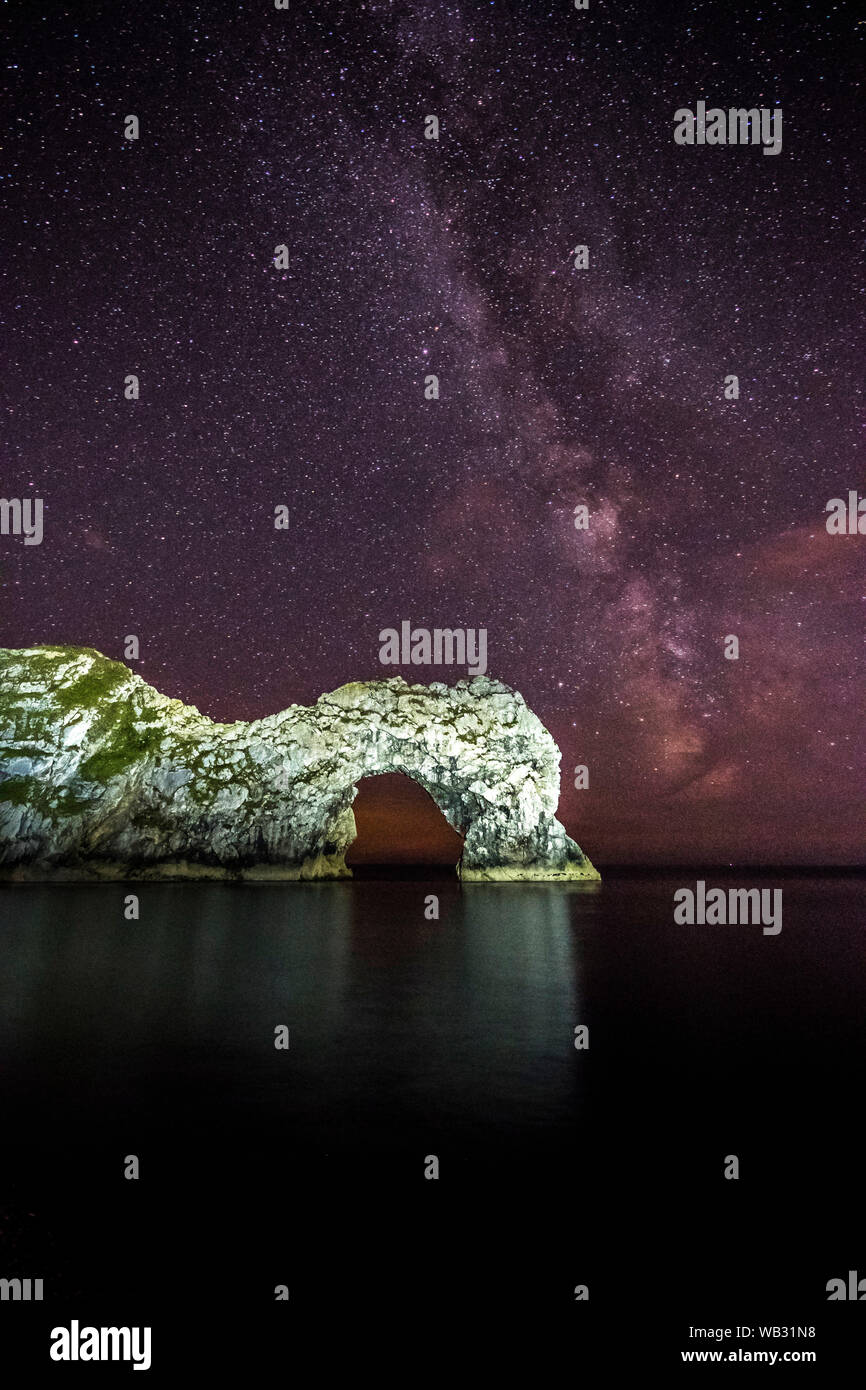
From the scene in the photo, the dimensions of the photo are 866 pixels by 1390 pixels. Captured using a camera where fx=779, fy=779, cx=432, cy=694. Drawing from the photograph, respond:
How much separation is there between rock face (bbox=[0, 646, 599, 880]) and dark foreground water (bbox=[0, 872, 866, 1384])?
6736cm

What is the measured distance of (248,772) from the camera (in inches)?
3637

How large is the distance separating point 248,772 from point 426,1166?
8530 cm

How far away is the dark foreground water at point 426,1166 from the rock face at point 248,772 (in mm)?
67362

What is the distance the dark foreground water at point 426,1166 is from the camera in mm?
7012
